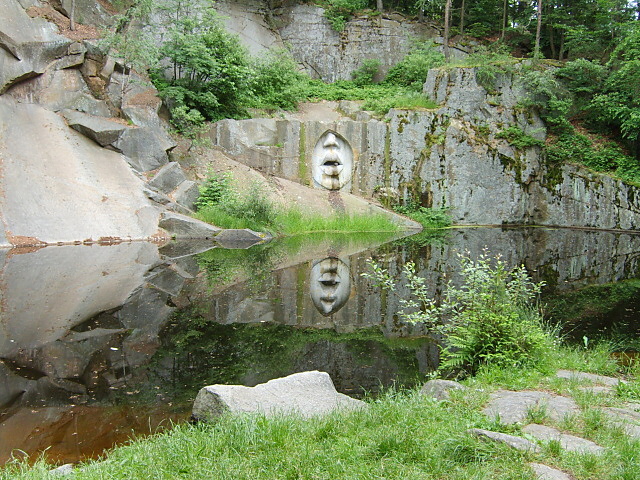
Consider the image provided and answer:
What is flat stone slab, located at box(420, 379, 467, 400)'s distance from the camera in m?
4.90

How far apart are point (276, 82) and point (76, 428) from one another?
25.3 meters

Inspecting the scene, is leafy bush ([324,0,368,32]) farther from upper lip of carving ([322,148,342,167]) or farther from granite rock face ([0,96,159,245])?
granite rock face ([0,96,159,245])

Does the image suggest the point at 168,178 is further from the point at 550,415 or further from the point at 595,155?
the point at 595,155

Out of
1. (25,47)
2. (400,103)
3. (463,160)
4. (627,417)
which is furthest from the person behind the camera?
(400,103)

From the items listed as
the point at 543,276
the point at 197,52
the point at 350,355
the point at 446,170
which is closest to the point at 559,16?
the point at 446,170

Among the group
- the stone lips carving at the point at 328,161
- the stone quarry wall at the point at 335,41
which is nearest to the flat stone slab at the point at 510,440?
the stone lips carving at the point at 328,161

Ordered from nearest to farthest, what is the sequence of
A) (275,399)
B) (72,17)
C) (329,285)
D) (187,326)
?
(275,399) < (187,326) < (329,285) < (72,17)

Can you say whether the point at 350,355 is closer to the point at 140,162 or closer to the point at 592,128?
the point at 140,162

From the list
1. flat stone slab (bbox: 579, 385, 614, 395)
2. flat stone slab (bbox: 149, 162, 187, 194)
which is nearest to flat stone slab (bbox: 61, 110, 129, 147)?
flat stone slab (bbox: 149, 162, 187, 194)

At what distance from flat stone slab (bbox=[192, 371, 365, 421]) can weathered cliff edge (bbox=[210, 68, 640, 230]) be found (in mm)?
A: 22348

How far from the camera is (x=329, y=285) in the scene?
479 inches

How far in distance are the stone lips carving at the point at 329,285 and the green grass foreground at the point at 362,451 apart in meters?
5.37

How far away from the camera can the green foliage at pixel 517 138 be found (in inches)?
1091

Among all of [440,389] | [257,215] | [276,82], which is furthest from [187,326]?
[276,82]
